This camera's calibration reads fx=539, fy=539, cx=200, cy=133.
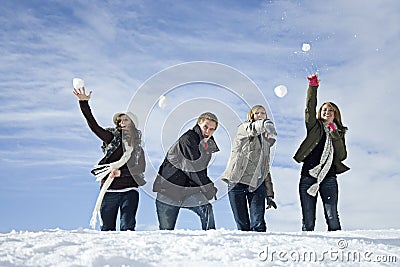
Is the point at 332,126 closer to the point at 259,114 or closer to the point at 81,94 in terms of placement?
the point at 259,114

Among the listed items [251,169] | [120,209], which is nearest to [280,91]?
[251,169]

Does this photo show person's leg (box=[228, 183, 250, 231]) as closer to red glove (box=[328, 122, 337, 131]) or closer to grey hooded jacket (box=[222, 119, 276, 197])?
grey hooded jacket (box=[222, 119, 276, 197])

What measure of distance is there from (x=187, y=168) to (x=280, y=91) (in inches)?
77.5

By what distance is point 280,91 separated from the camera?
27.0 feet

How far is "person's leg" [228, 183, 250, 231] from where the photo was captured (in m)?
7.21

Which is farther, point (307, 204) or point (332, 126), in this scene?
point (332, 126)

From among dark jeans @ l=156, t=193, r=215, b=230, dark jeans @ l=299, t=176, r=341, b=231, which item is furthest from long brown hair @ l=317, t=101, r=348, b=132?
dark jeans @ l=156, t=193, r=215, b=230

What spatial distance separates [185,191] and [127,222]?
0.95 meters

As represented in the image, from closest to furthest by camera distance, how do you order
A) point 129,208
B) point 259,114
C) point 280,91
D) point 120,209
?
1. point 259,114
2. point 129,208
3. point 120,209
4. point 280,91

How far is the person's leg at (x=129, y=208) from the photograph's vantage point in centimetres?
761

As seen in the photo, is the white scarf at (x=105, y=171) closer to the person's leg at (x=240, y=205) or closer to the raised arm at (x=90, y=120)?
the raised arm at (x=90, y=120)

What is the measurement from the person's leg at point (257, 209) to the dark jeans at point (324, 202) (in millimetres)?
735

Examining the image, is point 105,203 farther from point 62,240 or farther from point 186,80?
point 62,240

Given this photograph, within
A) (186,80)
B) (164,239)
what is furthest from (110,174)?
(164,239)
